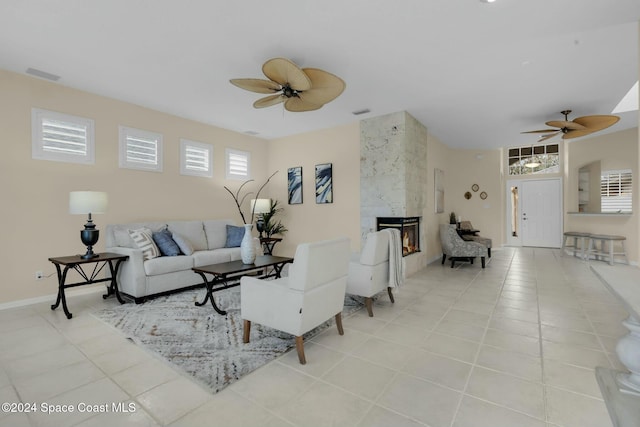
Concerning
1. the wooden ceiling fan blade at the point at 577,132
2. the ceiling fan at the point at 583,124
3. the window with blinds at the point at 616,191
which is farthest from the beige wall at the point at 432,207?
the window with blinds at the point at 616,191

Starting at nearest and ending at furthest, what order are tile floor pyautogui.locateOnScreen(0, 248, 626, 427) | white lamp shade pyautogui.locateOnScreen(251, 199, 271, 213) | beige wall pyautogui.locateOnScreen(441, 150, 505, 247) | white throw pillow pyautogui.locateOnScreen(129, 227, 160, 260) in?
tile floor pyautogui.locateOnScreen(0, 248, 626, 427) < white throw pillow pyautogui.locateOnScreen(129, 227, 160, 260) < white lamp shade pyautogui.locateOnScreen(251, 199, 271, 213) < beige wall pyautogui.locateOnScreen(441, 150, 505, 247)

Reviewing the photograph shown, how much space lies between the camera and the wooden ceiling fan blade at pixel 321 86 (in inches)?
110

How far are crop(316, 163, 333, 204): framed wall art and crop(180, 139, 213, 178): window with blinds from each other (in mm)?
2140

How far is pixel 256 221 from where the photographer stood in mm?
6551

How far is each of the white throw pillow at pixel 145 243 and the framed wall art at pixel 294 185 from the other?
10.1 feet

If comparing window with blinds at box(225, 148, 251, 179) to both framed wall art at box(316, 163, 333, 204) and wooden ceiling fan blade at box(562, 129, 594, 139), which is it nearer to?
framed wall art at box(316, 163, 333, 204)

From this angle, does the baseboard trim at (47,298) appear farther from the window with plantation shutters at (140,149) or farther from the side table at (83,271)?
the window with plantation shutters at (140,149)

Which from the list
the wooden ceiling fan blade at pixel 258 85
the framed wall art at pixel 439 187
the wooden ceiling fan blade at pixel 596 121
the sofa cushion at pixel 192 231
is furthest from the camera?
the framed wall art at pixel 439 187

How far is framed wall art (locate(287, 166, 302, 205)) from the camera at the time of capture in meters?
6.47

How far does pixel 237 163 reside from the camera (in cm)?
631

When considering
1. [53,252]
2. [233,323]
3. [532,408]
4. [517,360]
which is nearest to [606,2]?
[517,360]

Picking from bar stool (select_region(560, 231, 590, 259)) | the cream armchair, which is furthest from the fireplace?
bar stool (select_region(560, 231, 590, 259))

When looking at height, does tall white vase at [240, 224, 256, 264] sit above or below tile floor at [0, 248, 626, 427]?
above

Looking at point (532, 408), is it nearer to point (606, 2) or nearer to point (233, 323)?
point (233, 323)
